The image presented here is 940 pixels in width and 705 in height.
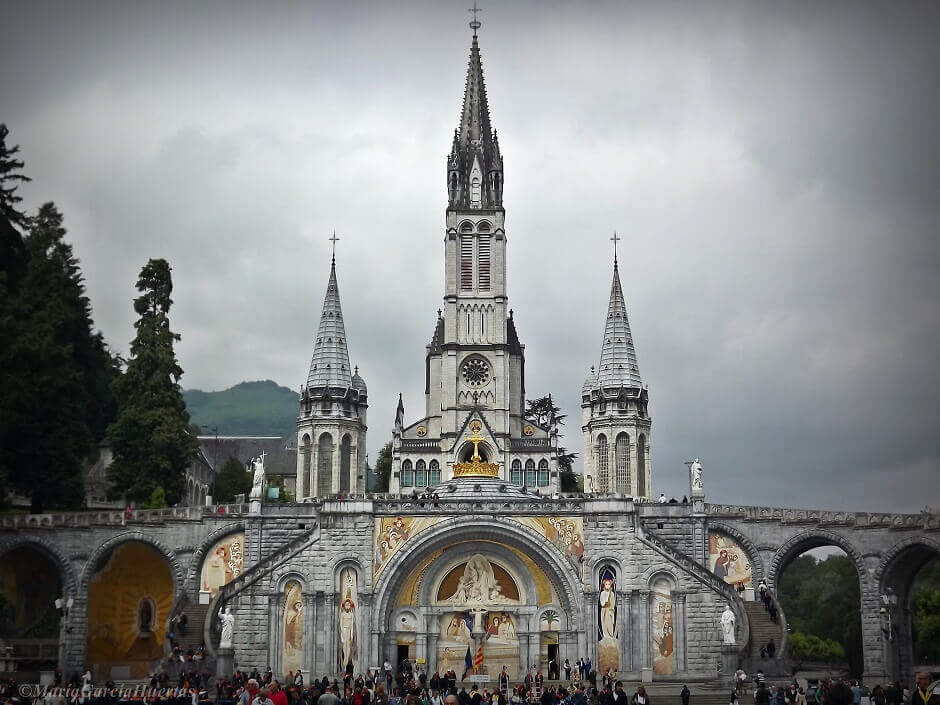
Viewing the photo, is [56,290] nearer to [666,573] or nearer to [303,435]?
[303,435]

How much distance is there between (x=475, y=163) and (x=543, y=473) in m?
21.2

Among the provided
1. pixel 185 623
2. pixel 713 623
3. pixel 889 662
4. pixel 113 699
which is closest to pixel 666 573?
pixel 713 623

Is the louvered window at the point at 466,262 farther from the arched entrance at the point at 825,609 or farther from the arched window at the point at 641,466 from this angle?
the arched entrance at the point at 825,609

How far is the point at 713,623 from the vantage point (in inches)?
1913

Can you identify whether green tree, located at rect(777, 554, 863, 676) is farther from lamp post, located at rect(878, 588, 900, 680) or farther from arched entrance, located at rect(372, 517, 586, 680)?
arched entrance, located at rect(372, 517, 586, 680)

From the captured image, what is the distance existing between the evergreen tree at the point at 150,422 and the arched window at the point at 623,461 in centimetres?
2569

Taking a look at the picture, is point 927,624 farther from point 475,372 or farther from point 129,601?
point 129,601

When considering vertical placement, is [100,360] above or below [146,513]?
above

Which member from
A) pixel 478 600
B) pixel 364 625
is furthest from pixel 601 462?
pixel 364 625

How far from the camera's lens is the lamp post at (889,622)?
165 feet

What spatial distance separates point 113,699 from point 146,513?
59.6ft

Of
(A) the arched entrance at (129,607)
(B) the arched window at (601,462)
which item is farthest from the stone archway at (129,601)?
(B) the arched window at (601,462)

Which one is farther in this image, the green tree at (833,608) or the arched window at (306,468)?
the arched window at (306,468)

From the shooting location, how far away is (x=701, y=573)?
48.9 metres
